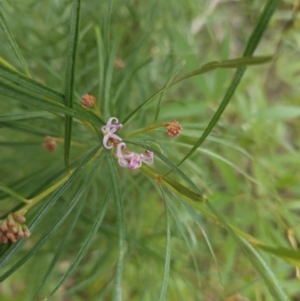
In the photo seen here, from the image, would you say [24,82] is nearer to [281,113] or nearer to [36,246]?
[36,246]

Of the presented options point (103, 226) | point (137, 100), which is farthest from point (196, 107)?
point (103, 226)

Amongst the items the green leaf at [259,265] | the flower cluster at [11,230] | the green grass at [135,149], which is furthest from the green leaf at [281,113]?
the flower cluster at [11,230]

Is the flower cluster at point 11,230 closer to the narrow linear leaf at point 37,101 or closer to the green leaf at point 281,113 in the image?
the narrow linear leaf at point 37,101

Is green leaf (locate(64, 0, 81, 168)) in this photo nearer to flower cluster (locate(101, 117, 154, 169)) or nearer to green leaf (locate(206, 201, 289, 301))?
flower cluster (locate(101, 117, 154, 169))

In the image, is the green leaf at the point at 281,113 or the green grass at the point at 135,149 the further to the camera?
the green leaf at the point at 281,113

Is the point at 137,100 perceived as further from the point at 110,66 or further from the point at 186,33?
the point at 110,66

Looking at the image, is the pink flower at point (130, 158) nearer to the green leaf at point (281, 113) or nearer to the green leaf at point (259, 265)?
the green leaf at point (259, 265)

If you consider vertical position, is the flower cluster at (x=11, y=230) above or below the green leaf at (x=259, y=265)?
below

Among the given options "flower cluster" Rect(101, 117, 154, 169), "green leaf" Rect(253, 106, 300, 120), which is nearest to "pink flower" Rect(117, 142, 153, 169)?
"flower cluster" Rect(101, 117, 154, 169)

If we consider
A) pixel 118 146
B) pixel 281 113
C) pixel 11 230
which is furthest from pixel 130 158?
pixel 281 113

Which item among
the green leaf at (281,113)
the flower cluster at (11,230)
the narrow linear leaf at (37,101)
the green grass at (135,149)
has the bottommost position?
the flower cluster at (11,230)
